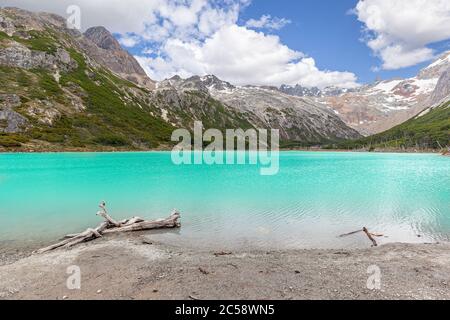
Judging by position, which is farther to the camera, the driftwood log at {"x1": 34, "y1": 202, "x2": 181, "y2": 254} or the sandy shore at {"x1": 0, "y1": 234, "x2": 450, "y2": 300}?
the driftwood log at {"x1": 34, "y1": 202, "x2": 181, "y2": 254}

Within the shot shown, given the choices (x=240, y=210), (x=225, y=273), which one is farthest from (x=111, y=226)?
(x=240, y=210)

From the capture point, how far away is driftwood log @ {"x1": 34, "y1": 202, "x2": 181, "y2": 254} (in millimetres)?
22688

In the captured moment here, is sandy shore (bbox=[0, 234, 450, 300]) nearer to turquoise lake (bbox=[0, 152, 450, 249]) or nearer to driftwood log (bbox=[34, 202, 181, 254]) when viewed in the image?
driftwood log (bbox=[34, 202, 181, 254])

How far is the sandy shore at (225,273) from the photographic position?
1388 cm

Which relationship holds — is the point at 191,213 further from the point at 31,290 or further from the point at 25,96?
the point at 25,96

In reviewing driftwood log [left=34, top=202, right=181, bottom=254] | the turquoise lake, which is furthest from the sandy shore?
the turquoise lake

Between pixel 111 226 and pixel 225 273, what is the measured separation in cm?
1373

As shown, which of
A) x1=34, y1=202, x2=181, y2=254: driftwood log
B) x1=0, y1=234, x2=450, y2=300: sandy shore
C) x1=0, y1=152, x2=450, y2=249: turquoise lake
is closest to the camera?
x1=0, y1=234, x2=450, y2=300: sandy shore

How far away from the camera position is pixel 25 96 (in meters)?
184

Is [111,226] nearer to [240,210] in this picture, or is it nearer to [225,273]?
[225,273]

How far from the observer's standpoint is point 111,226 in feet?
86.2

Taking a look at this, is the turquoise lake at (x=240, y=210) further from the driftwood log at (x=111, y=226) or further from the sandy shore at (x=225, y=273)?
the sandy shore at (x=225, y=273)

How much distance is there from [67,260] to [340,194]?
38937 millimetres

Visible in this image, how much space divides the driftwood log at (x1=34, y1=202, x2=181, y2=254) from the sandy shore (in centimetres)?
162
